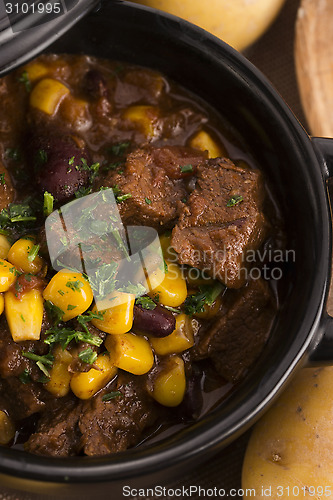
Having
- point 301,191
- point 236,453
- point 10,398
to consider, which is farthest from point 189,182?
point 236,453

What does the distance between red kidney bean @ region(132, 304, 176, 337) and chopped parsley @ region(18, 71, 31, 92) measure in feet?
3.82

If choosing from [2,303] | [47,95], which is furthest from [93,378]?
[47,95]

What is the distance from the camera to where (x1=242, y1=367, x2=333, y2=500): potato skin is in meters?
2.47

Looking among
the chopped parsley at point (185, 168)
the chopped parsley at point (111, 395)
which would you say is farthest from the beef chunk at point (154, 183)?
the chopped parsley at point (111, 395)

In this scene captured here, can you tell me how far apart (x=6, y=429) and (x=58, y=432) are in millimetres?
225

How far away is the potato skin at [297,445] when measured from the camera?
97.3 inches

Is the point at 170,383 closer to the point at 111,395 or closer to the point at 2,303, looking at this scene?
the point at 111,395

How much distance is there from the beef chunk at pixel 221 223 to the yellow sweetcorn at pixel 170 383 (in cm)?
39

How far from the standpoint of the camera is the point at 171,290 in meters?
2.27

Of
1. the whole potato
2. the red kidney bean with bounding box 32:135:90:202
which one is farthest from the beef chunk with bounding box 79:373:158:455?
the whole potato

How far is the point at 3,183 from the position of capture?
7.97ft

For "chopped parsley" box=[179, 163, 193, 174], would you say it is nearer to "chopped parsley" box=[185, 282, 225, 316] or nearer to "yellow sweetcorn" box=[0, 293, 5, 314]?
"chopped parsley" box=[185, 282, 225, 316]

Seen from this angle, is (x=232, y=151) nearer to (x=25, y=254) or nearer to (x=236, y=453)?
(x=25, y=254)

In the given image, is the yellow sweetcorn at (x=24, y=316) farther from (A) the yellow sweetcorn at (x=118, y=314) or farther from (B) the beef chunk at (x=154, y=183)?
(B) the beef chunk at (x=154, y=183)
